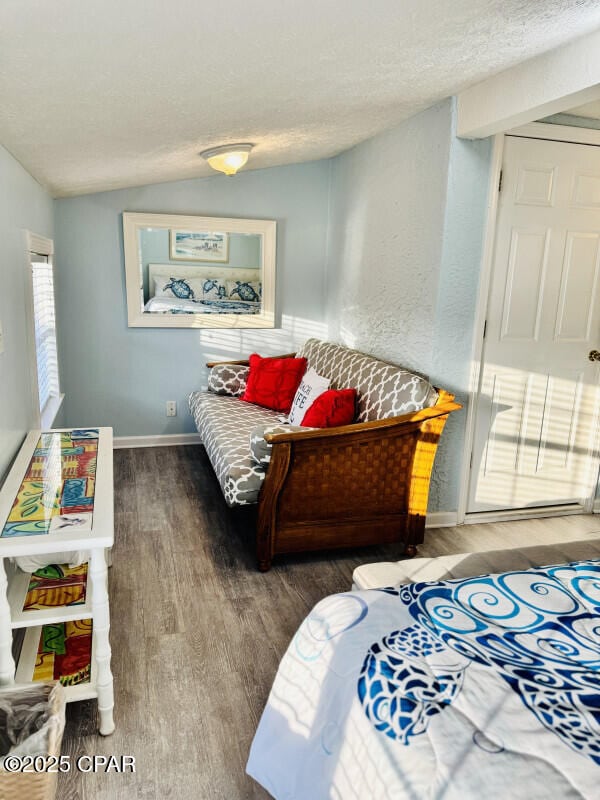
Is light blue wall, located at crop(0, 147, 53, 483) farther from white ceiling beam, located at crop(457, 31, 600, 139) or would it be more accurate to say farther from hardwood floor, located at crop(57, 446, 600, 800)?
white ceiling beam, located at crop(457, 31, 600, 139)

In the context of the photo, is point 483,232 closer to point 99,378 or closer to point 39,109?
point 39,109

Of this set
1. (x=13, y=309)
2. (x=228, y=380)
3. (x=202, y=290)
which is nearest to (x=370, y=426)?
(x=13, y=309)

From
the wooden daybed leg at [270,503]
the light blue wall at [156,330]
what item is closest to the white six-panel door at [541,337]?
the wooden daybed leg at [270,503]

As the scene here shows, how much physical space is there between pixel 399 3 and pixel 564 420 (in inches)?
100

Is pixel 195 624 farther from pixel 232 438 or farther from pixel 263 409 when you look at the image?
pixel 263 409

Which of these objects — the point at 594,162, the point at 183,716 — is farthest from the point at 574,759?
the point at 594,162

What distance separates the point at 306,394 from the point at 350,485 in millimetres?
931

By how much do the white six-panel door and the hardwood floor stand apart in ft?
1.04

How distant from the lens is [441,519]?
336 centimetres

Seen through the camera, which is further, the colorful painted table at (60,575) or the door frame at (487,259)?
the door frame at (487,259)

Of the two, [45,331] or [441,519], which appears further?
[45,331]

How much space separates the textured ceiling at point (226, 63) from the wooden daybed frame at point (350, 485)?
4.54ft

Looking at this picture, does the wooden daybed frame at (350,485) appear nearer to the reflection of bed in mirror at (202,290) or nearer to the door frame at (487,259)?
the door frame at (487,259)

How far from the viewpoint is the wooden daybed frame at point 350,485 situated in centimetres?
275
